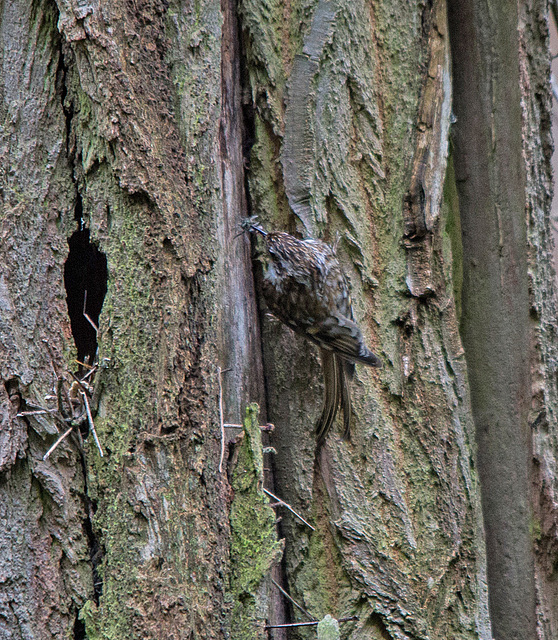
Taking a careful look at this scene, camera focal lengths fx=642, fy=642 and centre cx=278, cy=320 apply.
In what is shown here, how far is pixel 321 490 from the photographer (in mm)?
1879

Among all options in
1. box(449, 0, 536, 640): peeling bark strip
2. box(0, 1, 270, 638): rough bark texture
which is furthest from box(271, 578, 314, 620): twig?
box(449, 0, 536, 640): peeling bark strip


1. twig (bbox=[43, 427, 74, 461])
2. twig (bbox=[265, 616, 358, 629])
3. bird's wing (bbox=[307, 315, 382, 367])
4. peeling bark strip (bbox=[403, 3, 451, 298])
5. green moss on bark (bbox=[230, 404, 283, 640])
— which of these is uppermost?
peeling bark strip (bbox=[403, 3, 451, 298])

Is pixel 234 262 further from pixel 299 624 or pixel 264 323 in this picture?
pixel 299 624

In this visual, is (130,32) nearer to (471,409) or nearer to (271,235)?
(271,235)

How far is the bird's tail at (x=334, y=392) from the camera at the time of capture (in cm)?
192

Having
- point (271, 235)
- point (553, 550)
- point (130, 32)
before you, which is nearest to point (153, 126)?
point (130, 32)

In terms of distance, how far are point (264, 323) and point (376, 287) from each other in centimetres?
37

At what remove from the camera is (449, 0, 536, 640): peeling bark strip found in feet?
6.71

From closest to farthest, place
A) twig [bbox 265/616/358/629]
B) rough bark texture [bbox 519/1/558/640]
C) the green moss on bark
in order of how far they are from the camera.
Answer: the green moss on bark
twig [bbox 265/616/358/629]
rough bark texture [bbox 519/1/558/640]

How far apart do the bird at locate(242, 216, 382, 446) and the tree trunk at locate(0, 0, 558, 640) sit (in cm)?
5

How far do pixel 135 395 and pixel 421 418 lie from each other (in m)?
0.89

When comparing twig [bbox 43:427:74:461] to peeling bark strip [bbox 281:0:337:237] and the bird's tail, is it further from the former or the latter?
peeling bark strip [bbox 281:0:337:237]

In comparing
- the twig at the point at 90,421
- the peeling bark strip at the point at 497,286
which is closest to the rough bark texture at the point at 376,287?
the peeling bark strip at the point at 497,286

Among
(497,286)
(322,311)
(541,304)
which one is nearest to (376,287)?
(322,311)
